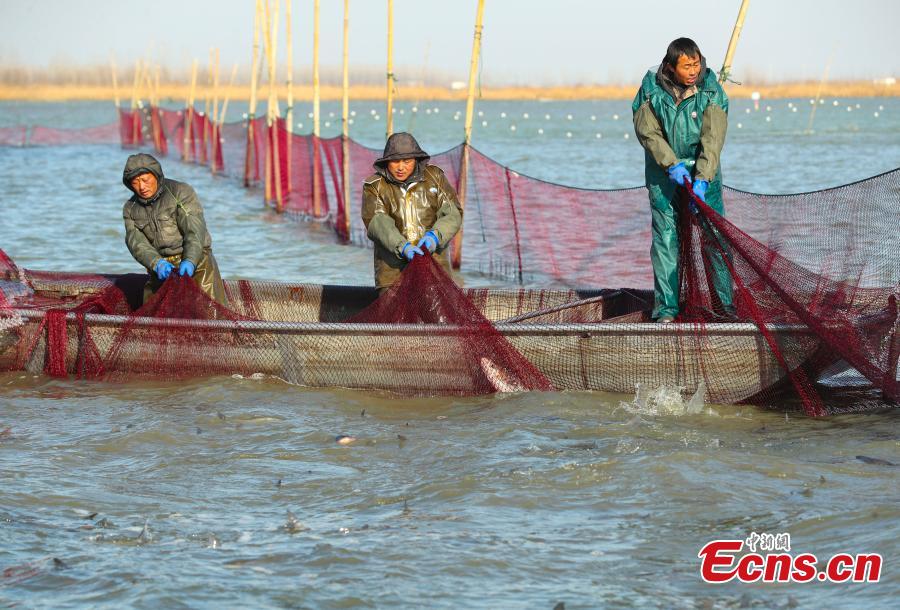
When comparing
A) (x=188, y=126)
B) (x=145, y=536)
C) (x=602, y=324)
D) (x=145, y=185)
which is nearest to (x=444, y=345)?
(x=602, y=324)

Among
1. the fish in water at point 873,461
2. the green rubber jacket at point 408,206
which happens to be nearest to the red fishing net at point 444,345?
the green rubber jacket at point 408,206

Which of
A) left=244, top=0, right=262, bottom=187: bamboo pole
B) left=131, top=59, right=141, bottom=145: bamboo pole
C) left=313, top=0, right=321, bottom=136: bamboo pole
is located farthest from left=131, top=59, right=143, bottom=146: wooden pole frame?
left=313, top=0, right=321, bottom=136: bamboo pole

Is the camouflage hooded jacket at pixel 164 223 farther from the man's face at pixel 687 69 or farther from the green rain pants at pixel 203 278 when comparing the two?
the man's face at pixel 687 69

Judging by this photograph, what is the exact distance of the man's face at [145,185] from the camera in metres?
8.68

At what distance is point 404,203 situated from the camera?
846 centimetres

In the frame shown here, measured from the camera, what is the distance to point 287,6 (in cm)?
2122

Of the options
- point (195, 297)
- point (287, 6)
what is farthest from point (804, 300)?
point (287, 6)

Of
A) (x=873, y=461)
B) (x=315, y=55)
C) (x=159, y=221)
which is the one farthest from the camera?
(x=315, y=55)

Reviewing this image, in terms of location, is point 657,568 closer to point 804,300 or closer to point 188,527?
point 188,527

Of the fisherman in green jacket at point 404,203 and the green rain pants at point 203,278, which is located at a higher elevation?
the fisherman in green jacket at point 404,203

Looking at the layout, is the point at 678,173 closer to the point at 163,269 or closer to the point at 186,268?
the point at 186,268

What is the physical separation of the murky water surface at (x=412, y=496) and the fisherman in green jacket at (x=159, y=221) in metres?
0.98

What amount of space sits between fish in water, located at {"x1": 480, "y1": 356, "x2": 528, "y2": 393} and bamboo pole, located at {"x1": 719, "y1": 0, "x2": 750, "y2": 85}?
3472mm

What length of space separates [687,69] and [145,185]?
3907 millimetres
